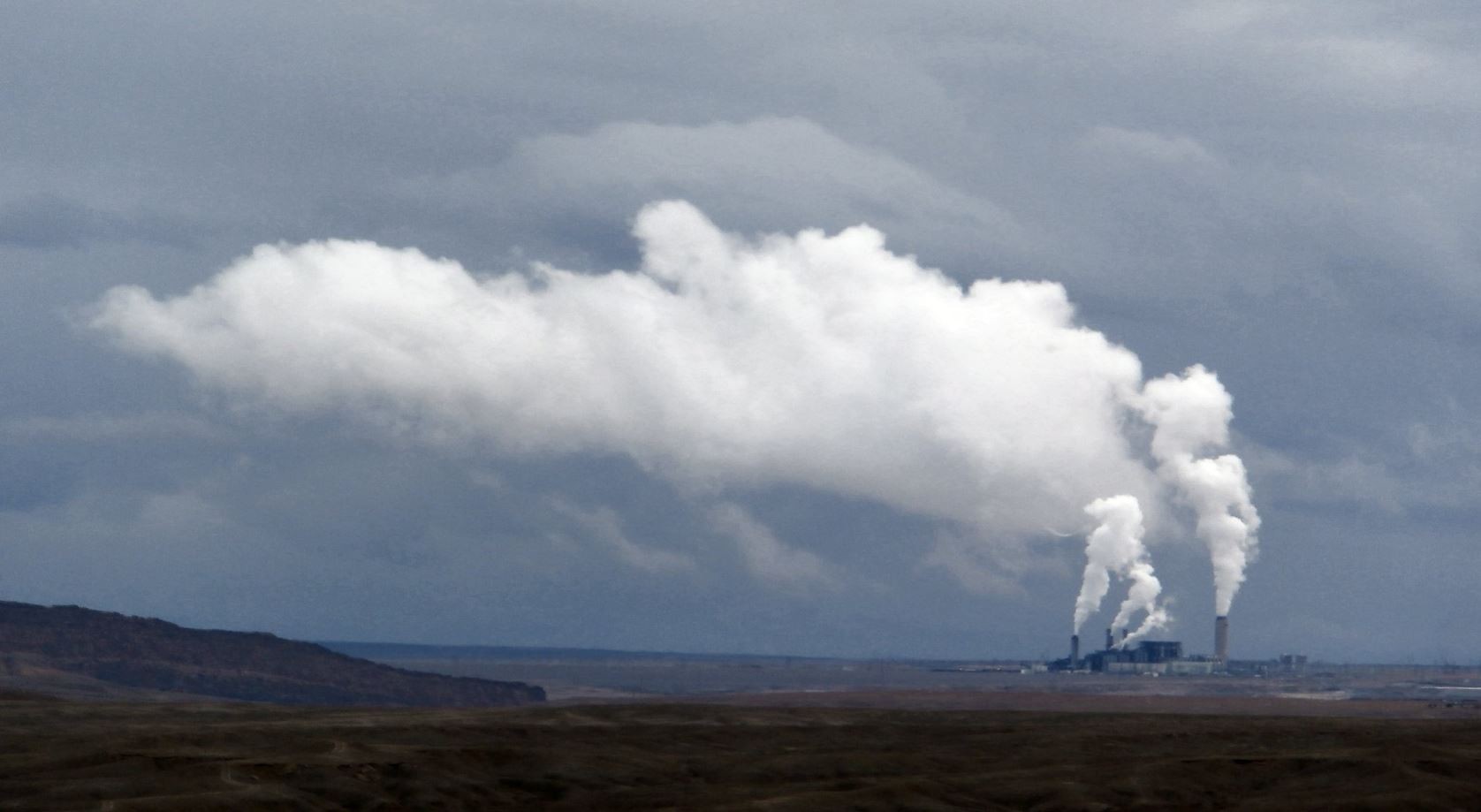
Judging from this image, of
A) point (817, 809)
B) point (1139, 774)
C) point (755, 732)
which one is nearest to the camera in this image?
point (817, 809)

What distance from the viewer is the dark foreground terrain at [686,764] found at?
4035 inches

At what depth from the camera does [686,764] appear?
408 feet

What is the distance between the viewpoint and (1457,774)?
121 metres

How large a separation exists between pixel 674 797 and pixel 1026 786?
2205 centimetres

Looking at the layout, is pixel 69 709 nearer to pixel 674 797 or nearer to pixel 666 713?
pixel 666 713

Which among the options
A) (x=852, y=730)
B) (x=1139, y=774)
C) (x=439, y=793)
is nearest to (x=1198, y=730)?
(x=852, y=730)

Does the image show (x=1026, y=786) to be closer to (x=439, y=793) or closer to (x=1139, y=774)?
(x=1139, y=774)

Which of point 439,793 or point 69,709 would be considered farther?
point 69,709

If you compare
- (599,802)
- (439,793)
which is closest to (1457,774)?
(599,802)

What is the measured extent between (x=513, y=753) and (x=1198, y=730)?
225ft

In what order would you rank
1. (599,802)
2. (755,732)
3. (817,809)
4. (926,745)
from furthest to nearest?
(755,732), (926,745), (599,802), (817,809)

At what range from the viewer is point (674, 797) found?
10744 cm

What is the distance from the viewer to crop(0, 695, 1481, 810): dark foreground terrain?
336ft

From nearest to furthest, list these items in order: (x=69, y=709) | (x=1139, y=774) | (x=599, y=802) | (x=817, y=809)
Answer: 1. (x=817, y=809)
2. (x=599, y=802)
3. (x=1139, y=774)
4. (x=69, y=709)
